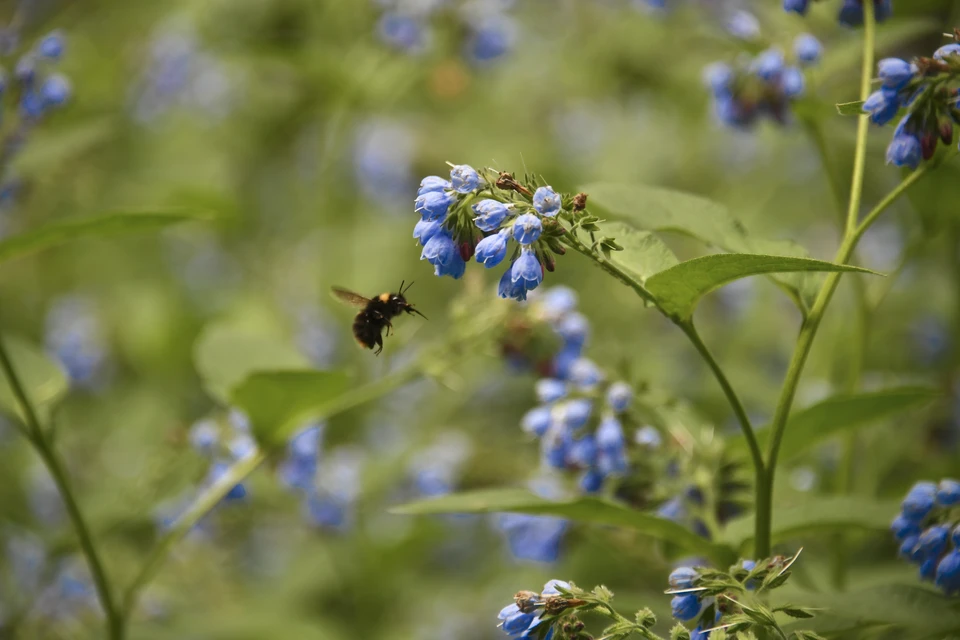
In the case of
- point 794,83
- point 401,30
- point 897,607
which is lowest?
point 897,607

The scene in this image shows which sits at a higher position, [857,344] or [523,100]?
[523,100]

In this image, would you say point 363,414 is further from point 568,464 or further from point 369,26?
point 568,464

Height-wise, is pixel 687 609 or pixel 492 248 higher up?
pixel 492 248

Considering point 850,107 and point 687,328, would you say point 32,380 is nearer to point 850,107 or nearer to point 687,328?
point 687,328

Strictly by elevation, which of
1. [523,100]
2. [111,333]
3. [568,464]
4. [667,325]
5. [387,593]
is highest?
[523,100]

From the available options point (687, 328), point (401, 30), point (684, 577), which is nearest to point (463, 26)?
point (401, 30)

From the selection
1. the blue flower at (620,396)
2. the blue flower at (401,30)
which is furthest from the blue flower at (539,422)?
the blue flower at (401,30)

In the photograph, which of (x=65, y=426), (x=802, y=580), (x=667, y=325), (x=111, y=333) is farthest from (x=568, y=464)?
(x=111, y=333)

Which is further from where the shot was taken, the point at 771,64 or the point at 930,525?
the point at 771,64
